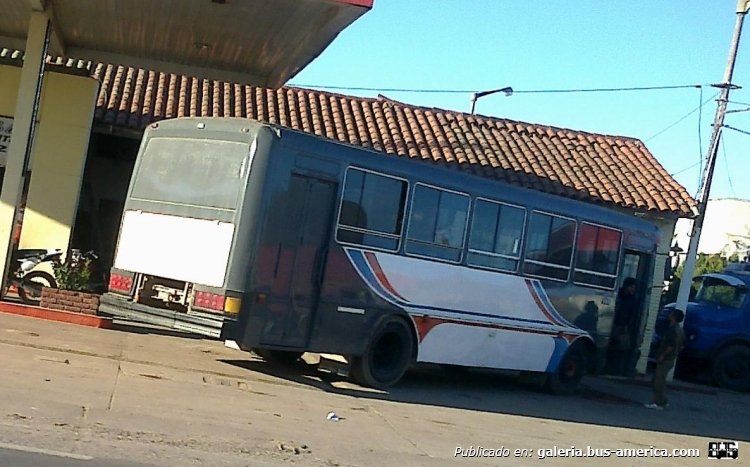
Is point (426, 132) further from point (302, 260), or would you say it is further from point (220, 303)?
point (220, 303)

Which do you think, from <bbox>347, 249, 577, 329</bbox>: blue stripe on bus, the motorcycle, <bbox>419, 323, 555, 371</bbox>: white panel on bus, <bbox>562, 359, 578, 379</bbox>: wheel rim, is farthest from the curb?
<bbox>562, 359, 578, 379</bbox>: wheel rim

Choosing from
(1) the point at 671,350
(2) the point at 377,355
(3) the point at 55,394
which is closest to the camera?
(3) the point at 55,394

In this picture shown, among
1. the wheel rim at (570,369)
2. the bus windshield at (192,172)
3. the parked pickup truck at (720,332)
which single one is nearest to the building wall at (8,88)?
the bus windshield at (192,172)

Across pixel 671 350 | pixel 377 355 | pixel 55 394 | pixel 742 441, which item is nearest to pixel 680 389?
pixel 671 350

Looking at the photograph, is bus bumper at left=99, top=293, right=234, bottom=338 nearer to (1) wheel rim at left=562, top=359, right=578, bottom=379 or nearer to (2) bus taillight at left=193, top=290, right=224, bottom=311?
(2) bus taillight at left=193, top=290, right=224, bottom=311

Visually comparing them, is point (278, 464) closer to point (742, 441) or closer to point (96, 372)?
point (96, 372)

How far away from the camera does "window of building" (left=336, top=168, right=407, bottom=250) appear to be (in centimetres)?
1295

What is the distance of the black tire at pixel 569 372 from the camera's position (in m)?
16.9

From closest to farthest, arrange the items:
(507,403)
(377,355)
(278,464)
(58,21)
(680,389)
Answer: (278,464) < (377,355) < (507,403) < (58,21) < (680,389)

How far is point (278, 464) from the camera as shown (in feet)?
28.1

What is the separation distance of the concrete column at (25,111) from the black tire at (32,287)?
1.17m

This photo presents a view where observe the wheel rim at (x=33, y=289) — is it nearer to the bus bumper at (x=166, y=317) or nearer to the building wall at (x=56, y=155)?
the building wall at (x=56, y=155)

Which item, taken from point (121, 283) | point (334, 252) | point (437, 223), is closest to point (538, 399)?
point (437, 223)

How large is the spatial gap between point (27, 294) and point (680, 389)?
41.2ft
